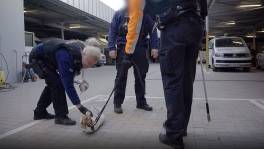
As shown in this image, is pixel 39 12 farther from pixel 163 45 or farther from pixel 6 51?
pixel 163 45

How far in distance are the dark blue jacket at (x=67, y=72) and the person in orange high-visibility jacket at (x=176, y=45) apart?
3.93ft

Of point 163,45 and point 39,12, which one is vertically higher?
point 39,12

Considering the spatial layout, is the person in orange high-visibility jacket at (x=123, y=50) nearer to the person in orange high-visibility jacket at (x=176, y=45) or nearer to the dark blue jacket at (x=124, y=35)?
the dark blue jacket at (x=124, y=35)

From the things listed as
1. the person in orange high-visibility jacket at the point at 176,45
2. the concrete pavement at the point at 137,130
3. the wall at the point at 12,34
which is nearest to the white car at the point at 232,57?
the wall at the point at 12,34

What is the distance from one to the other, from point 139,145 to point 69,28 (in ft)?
122

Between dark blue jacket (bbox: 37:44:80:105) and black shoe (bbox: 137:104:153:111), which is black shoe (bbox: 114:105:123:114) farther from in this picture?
dark blue jacket (bbox: 37:44:80:105)

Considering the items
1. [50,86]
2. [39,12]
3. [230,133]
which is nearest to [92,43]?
[50,86]

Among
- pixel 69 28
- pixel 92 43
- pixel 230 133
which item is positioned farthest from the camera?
pixel 69 28

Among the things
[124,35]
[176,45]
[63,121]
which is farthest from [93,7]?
[176,45]

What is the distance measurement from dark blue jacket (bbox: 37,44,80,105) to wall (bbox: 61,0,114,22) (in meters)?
18.6

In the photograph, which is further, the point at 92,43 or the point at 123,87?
the point at 123,87

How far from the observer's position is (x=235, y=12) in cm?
2720

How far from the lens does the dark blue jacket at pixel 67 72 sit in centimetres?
433

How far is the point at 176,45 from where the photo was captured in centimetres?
359
